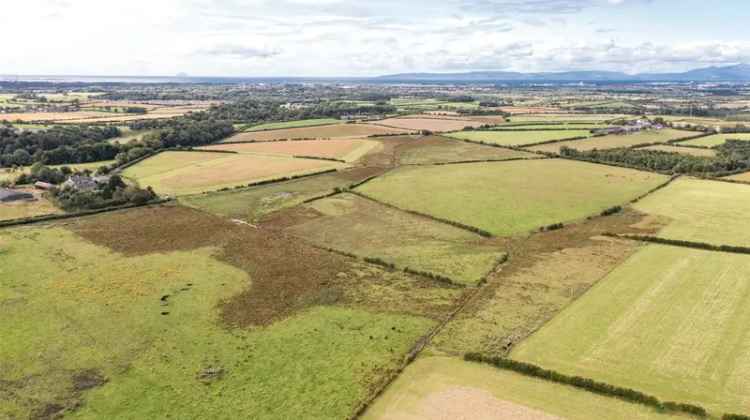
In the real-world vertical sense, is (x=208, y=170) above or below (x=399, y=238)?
Answer: above

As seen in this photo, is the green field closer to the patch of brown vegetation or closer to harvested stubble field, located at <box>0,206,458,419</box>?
the patch of brown vegetation

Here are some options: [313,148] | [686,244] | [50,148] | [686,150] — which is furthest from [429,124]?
[686,244]

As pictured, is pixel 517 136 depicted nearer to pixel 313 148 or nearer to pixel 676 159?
pixel 676 159

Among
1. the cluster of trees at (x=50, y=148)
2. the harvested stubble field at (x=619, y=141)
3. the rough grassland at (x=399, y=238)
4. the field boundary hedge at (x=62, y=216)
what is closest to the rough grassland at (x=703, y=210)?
the rough grassland at (x=399, y=238)

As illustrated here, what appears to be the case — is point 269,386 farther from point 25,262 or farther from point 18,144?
point 18,144

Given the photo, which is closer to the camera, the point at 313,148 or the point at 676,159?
the point at 676,159

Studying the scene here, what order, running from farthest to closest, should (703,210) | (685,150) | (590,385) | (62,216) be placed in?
(685,150), (62,216), (703,210), (590,385)

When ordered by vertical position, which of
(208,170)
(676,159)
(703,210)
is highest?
(676,159)

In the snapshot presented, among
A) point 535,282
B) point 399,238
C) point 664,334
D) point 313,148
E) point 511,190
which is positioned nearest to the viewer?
point 664,334
